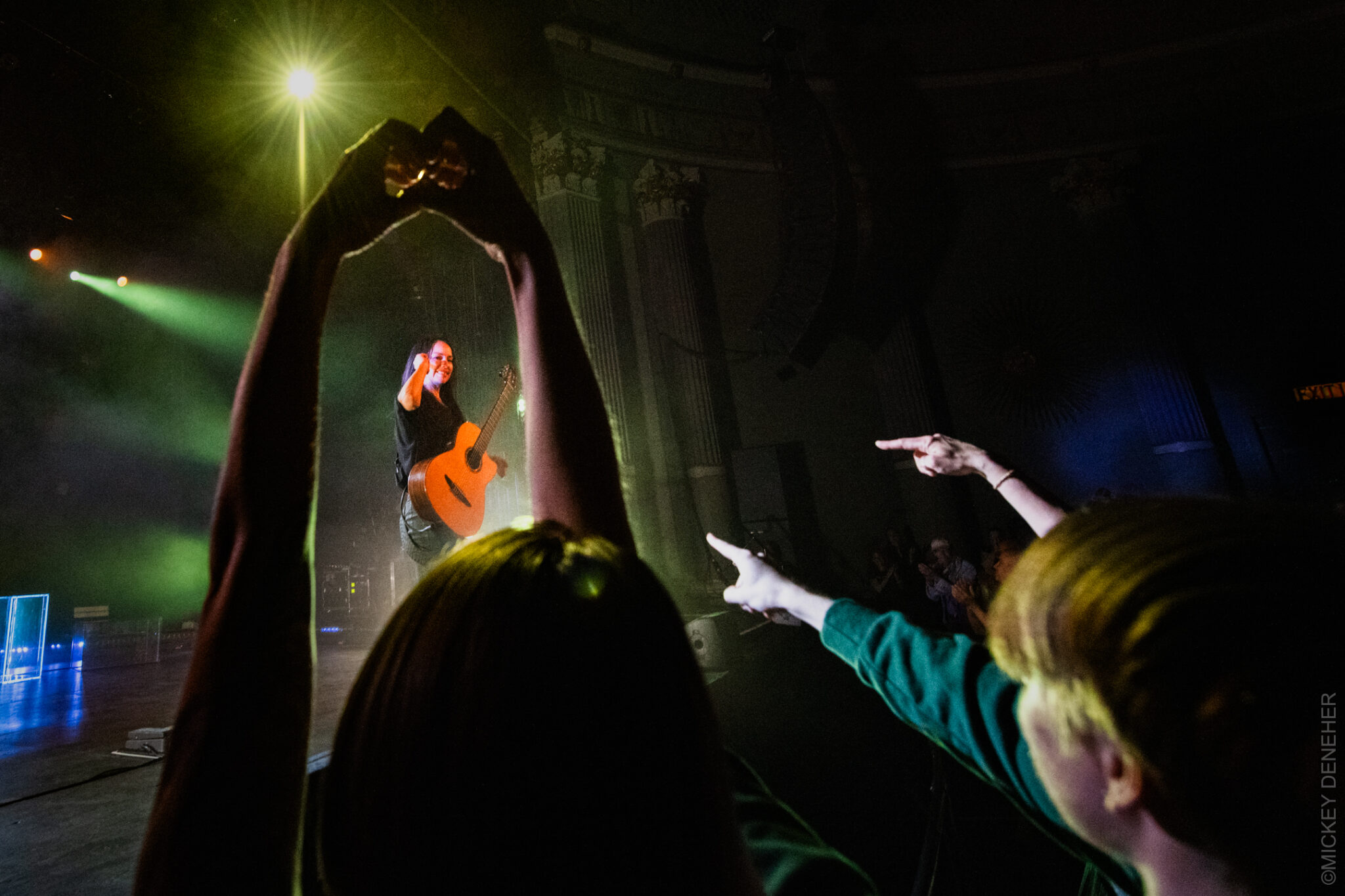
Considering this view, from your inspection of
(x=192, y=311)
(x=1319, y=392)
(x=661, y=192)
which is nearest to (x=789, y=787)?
(x=661, y=192)

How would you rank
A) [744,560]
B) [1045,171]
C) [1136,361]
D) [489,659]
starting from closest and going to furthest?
[489,659] → [744,560] → [1136,361] → [1045,171]

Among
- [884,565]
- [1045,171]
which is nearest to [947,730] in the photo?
[884,565]

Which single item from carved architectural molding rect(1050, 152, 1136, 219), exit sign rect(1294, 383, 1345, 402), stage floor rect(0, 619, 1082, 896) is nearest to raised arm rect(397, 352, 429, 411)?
stage floor rect(0, 619, 1082, 896)

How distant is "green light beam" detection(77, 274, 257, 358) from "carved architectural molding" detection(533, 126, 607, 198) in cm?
596

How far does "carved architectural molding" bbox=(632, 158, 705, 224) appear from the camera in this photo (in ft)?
31.6

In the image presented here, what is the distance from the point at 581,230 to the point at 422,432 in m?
5.54

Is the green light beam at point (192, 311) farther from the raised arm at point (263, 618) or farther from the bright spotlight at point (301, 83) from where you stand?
the raised arm at point (263, 618)

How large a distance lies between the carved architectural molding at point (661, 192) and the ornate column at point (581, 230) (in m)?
0.82

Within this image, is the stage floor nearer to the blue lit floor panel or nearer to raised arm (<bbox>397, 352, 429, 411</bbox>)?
the blue lit floor panel

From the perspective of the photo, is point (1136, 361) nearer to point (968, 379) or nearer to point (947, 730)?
point (968, 379)

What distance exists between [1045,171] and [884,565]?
7601mm

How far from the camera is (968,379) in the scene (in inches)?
392

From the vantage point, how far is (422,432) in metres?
4.41

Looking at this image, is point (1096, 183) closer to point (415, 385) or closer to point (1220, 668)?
point (415, 385)
